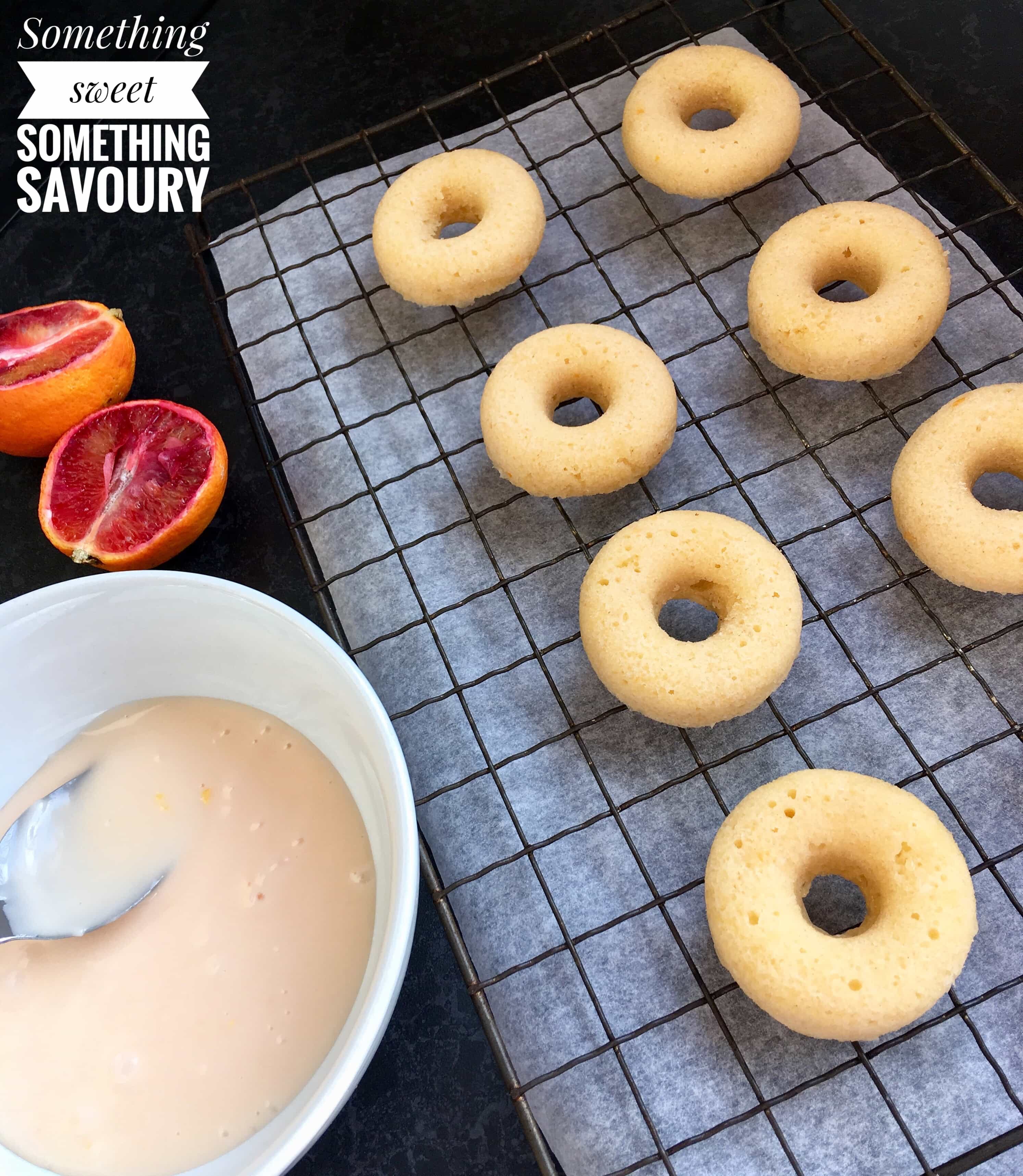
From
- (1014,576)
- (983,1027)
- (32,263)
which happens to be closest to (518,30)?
(32,263)

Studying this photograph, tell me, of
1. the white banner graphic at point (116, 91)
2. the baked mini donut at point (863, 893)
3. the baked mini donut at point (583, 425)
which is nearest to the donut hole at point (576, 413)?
the baked mini donut at point (583, 425)

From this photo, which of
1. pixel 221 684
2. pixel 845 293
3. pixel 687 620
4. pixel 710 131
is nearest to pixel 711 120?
pixel 710 131

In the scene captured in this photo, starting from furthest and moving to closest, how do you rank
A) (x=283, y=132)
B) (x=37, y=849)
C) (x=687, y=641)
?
(x=283, y=132)
(x=687, y=641)
(x=37, y=849)

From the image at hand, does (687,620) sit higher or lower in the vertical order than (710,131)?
lower

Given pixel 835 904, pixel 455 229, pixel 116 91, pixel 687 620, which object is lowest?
pixel 835 904

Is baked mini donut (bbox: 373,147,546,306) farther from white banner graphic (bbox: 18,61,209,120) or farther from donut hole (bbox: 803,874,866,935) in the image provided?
donut hole (bbox: 803,874,866,935)

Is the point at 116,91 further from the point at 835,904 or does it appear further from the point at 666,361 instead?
the point at 835,904
